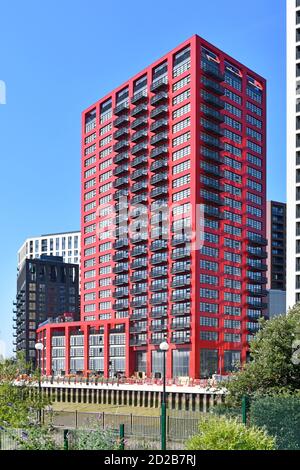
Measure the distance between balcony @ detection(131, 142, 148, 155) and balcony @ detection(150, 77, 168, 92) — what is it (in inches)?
440

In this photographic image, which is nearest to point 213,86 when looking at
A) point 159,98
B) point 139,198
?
point 159,98

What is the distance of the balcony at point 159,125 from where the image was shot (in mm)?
138750

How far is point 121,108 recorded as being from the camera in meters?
152

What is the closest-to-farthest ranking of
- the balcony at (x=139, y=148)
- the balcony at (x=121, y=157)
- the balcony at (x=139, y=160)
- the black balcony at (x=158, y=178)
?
the black balcony at (x=158, y=178), the balcony at (x=139, y=160), the balcony at (x=139, y=148), the balcony at (x=121, y=157)

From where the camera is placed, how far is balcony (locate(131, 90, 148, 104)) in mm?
145550

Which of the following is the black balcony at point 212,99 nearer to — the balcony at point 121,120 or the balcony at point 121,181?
the balcony at point 121,120

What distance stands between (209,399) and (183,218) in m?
51.6

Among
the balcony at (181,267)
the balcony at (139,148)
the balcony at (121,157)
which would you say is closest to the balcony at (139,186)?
the balcony at (139,148)

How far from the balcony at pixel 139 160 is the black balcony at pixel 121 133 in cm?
768

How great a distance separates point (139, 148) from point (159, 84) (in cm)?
1367

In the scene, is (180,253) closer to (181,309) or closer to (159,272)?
(159,272)

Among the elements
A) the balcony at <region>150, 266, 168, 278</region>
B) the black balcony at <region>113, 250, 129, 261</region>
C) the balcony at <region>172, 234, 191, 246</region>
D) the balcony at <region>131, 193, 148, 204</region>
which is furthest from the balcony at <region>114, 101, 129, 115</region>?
the balcony at <region>150, 266, 168, 278</region>

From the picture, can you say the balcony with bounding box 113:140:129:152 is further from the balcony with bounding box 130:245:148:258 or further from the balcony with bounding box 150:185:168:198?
the balcony with bounding box 130:245:148:258
